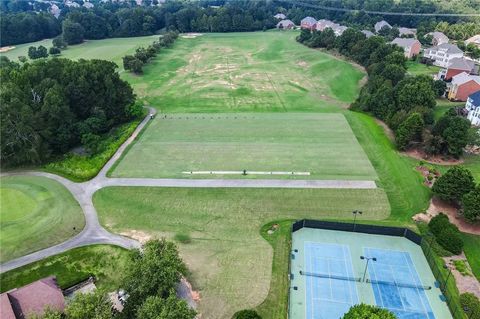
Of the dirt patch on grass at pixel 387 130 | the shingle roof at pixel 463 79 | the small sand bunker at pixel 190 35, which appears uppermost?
the shingle roof at pixel 463 79

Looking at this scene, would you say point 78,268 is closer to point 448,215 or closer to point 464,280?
point 464,280

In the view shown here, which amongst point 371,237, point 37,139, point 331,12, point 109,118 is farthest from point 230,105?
point 331,12

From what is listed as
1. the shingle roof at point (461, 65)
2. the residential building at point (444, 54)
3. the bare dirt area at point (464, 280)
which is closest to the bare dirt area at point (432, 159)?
the bare dirt area at point (464, 280)

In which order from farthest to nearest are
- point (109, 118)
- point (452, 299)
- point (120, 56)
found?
point (120, 56) → point (109, 118) → point (452, 299)

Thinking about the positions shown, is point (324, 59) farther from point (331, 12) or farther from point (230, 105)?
point (331, 12)

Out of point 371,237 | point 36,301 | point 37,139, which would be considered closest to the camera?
point 36,301

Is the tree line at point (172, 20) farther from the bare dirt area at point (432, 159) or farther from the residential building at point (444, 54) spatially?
the bare dirt area at point (432, 159)
